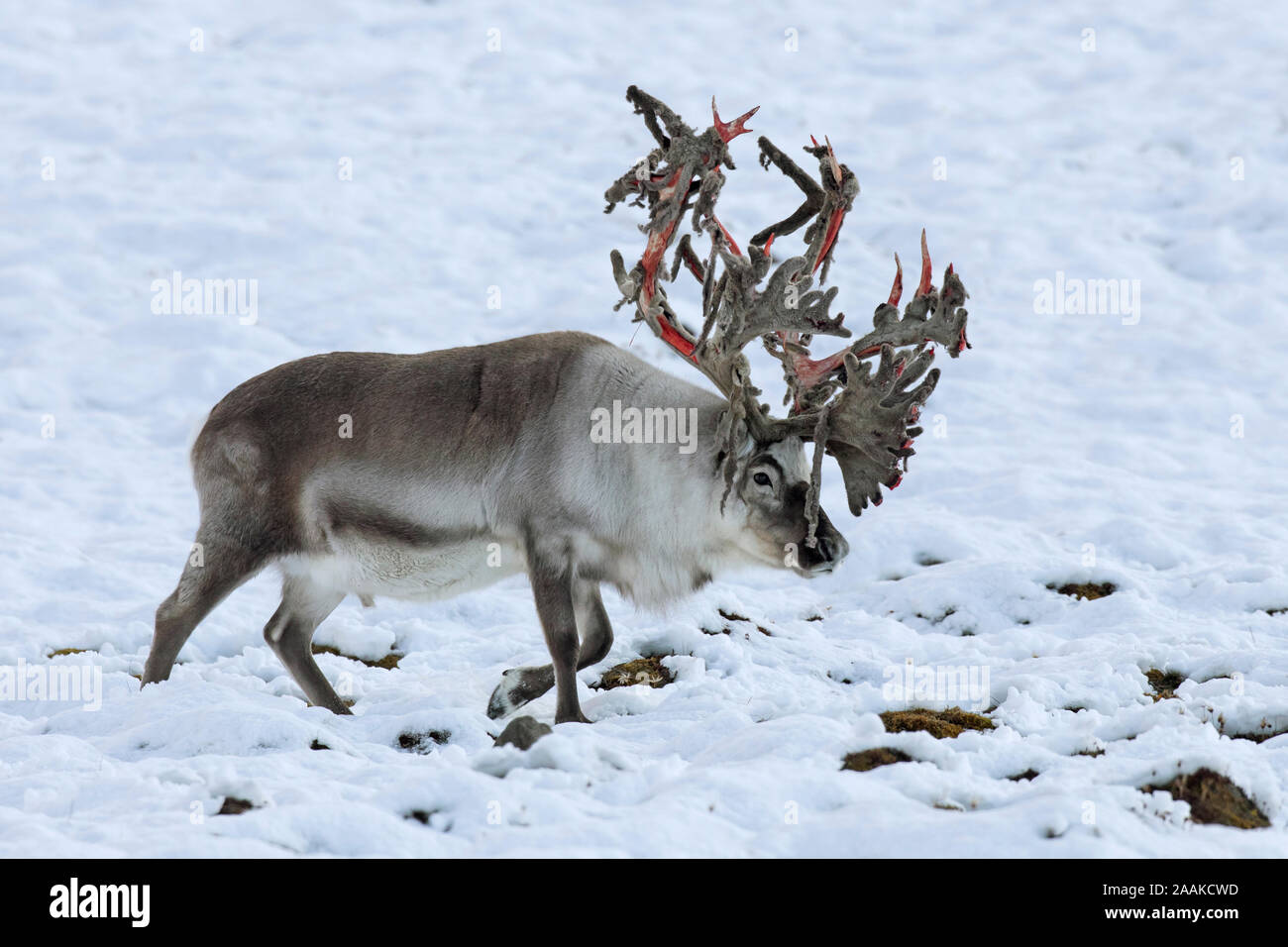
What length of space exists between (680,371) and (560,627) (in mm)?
6898

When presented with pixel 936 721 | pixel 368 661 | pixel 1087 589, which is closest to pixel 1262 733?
pixel 936 721

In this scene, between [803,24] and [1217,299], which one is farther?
[803,24]

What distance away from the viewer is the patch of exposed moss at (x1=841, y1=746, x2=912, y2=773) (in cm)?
477

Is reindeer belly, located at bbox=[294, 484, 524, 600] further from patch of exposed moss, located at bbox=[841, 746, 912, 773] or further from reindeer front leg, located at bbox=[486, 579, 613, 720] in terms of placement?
patch of exposed moss, located at bbox=[841, 746, 912, 773]

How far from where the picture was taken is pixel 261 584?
9477 millimetres

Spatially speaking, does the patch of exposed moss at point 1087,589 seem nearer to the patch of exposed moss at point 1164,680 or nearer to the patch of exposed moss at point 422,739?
the patch of exposed moss at point 1164,680

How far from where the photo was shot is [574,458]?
634 cm

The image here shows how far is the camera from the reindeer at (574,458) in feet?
20.5

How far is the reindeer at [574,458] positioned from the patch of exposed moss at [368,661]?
869 mm

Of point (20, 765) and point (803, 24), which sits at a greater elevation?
point (803, 24)

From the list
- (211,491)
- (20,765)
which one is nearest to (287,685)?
(211,491)
